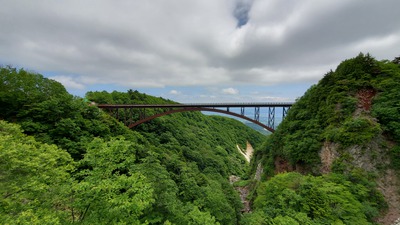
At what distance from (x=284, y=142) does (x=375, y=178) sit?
8.47m

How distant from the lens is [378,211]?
1116cm

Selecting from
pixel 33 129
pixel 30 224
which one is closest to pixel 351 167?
pixel 30 224

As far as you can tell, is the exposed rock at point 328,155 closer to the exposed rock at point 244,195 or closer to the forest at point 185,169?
the forest at point 185,169

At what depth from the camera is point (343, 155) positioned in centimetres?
1359

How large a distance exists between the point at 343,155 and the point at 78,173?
1825 centimetres

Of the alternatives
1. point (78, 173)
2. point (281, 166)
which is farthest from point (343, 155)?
point (78, 173)

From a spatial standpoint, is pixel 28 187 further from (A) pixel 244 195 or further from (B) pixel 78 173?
(A) pixel 244 195

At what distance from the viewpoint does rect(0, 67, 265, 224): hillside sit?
216 inches

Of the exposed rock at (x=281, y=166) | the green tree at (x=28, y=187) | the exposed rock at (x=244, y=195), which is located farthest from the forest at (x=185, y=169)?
the exposed rock at (x=244, y=195)

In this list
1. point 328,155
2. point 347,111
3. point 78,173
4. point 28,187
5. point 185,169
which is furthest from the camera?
point 185,169

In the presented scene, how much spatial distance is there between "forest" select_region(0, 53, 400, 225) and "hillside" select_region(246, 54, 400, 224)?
75 mm

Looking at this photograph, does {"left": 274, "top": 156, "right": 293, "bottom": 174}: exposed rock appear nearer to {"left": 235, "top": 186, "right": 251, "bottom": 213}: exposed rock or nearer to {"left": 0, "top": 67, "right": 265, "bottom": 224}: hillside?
{"left": 235, "top": 186, "right": 251, "bottom": 213}: exposed rock

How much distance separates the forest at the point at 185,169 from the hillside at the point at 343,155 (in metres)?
0.07

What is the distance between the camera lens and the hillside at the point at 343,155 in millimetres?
10102
